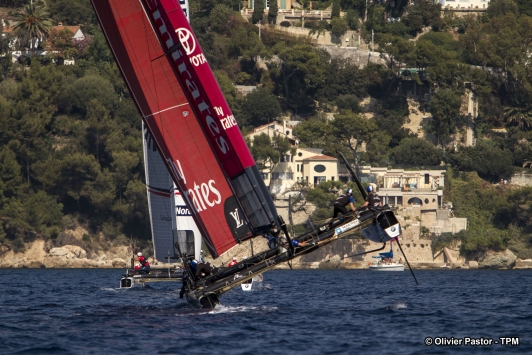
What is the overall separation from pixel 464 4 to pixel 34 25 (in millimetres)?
55932

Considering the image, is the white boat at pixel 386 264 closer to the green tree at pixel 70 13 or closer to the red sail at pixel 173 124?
the red sail at pixel 173 124

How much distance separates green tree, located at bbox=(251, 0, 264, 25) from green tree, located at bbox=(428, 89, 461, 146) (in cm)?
2780

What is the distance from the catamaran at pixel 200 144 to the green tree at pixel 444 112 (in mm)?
91577

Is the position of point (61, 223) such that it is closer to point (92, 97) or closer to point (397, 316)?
Result: point (92, 97)

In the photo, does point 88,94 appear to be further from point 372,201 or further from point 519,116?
point 372,201

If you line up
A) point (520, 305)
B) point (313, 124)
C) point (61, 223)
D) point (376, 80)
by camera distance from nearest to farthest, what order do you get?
1. point (520, 305)
2. point (61, 223)
3. point (313, 124)
4. point (376, 80)

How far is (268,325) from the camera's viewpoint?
104 ft

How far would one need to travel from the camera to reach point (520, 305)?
132 ft

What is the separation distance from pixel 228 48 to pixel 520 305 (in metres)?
99.7

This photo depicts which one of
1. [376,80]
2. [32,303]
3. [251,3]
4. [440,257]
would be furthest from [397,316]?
[251,3]

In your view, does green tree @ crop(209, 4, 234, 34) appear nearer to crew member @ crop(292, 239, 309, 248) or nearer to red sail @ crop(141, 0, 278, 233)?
red sail @ crop(141, 0, 278, 233)

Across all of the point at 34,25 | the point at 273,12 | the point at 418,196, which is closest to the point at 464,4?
the point at 273,12

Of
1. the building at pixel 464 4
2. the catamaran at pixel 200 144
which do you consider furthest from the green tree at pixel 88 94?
the catamaran at pixel 200 144

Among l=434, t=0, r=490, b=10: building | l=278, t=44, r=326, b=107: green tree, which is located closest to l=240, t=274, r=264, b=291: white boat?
l=278, t=44, r=326, b=107: green tree
